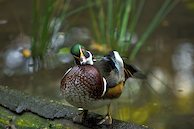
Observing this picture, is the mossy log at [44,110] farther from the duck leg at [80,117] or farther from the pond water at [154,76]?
the pond water at [154,76]

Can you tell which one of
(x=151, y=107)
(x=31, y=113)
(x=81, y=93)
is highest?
(x=81, y=93)

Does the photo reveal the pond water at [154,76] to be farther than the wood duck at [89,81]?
Yes

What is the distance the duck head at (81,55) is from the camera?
6.69 feet

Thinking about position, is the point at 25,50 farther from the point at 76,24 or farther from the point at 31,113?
the point at 31,113

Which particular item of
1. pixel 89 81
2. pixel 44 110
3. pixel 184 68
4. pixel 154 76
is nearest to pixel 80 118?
pixel 44 110

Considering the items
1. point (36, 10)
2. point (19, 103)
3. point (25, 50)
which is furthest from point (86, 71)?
point (25, 50)

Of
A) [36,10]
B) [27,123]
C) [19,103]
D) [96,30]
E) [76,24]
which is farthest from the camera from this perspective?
[76,24]

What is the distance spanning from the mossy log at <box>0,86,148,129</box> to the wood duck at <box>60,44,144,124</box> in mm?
183

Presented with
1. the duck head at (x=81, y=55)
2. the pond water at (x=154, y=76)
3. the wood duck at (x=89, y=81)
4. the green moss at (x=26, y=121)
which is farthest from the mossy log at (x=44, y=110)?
the pond water at (x=154, y=76)

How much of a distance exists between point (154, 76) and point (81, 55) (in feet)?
5.17

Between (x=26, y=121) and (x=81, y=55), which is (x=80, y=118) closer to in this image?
(x=26, y=121)

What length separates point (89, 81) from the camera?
2066 millimetres

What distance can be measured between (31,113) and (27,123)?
3.6 inches

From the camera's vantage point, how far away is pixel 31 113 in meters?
2.42
